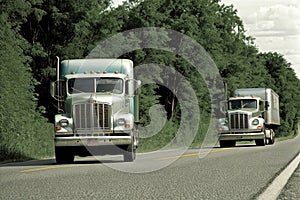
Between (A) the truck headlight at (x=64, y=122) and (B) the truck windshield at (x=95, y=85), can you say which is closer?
(A) the truck headlight at (x=64, y=122)

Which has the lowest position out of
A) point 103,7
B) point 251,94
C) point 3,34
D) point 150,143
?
point 150,143

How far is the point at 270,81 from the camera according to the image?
113125 millimetres

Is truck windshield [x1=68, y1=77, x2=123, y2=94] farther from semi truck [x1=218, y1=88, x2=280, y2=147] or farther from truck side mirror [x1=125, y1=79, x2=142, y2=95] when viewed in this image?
semi truck [x1=218, y1=88, x2=280, y2=147]

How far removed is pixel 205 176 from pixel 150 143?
2465cm

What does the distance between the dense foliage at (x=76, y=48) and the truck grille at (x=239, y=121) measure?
5090 millimetres

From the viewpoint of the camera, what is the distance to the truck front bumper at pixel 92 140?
17.0 meters

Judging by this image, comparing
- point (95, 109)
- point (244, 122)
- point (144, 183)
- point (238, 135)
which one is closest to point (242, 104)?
point (244, 122)

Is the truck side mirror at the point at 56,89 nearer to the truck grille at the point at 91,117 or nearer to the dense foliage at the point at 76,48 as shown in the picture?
the truck grille at the point at 91,117

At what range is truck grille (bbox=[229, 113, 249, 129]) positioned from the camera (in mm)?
32938

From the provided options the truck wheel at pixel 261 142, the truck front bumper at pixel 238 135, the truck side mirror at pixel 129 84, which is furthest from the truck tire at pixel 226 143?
the truck side mirror at pixel 129 84

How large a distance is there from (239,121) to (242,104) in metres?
1.79

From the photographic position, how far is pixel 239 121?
32.9m

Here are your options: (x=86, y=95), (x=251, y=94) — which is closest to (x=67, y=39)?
(x=251, y=94)

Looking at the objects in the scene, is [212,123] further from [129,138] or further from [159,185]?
[159,185]
